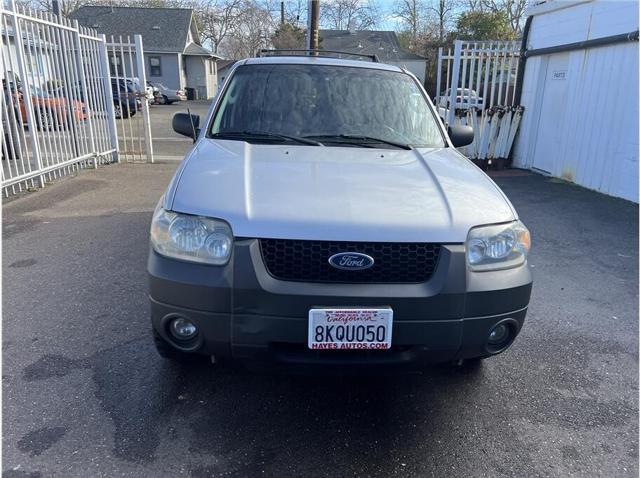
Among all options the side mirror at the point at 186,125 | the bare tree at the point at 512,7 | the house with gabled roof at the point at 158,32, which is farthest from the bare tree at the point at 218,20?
the side mirror at the point at 186,125

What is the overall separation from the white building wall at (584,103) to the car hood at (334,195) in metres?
6.25

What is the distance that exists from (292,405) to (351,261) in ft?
3.39

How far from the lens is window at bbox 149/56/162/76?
3966 centimetres

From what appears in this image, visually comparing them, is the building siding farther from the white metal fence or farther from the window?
the white metal fence

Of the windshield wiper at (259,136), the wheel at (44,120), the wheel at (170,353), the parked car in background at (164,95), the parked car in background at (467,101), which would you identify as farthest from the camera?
the parked car in background at (164,95)

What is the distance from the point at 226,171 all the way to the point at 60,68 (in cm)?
703

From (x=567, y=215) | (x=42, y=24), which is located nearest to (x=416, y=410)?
(x=567, y=215)

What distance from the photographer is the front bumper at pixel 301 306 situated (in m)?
2.13

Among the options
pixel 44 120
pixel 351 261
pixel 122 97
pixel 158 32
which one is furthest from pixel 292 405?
pixel 158 32

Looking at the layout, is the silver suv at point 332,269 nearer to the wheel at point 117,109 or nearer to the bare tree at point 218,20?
the wheel at point 117,109

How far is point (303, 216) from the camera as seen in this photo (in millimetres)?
2199

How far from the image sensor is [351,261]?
7.13 feet

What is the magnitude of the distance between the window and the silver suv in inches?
1638

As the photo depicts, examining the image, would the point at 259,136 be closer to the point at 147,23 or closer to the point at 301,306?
the point at 301,306
